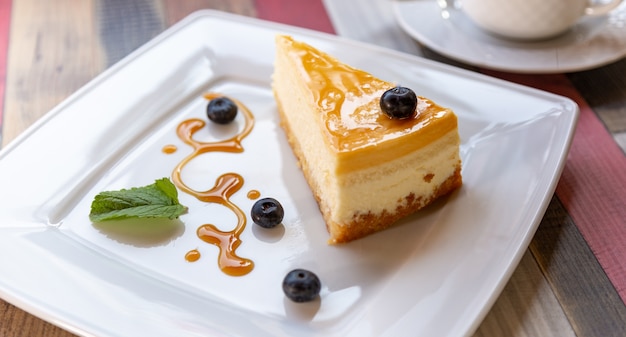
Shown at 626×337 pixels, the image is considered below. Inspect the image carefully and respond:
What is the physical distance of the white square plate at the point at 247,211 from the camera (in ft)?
5.49

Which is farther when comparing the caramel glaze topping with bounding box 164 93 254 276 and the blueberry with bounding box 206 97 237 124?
the blueberry with bounding box 206 97 237 124

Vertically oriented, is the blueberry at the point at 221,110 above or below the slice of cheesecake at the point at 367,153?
above

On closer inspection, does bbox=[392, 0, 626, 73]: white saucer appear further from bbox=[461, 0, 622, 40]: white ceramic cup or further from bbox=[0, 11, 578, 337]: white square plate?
bbox=[0, 11, 578, 337]: white square plate

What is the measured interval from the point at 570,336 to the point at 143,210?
1.15m

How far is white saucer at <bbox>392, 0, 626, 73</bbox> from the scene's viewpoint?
247 cm

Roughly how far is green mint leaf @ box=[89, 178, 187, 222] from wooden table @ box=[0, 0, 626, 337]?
35 cm

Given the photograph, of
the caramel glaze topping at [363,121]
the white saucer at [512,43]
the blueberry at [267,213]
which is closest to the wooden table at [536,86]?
the white saucer at [512,43]

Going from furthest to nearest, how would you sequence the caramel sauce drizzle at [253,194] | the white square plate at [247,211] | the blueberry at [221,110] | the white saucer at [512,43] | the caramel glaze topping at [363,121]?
the white saucer at [512,43], the blueberry at [221,110], the caramel sauce drizzle at [253,194], the caramel glaze topping at [363,121], the white square plate at [247,211]

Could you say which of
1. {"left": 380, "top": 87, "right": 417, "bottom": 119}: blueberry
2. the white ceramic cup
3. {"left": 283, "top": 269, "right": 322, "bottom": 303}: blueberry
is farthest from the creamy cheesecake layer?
the white ceramic cup

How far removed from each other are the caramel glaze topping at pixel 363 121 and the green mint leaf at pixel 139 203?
1.61 feet

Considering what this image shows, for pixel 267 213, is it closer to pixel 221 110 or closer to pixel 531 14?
pixel 221 110

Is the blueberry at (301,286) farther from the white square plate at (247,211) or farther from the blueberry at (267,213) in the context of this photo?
the blueberry at (267,213)

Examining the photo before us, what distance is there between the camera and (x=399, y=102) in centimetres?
187

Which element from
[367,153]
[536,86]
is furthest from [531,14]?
[367,153]
